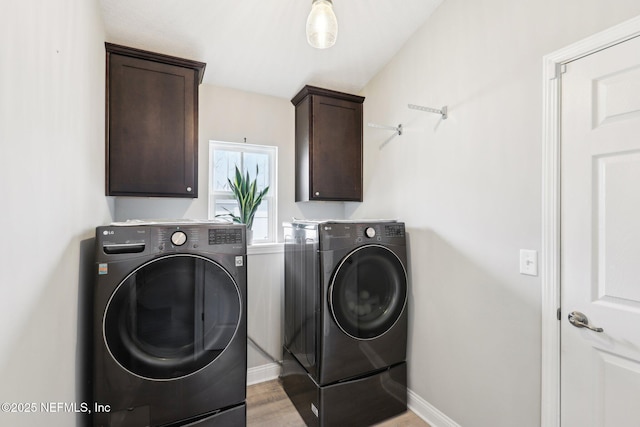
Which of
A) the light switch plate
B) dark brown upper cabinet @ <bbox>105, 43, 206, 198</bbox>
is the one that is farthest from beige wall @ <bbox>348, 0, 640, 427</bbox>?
dark brown upper cabinet @ <bbox>105, 43, 206, 198</bbox>

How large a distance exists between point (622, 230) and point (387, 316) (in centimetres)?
129

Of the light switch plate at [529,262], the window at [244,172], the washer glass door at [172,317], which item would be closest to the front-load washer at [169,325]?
the washer glass door at [172,317]

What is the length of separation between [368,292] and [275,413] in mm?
1076

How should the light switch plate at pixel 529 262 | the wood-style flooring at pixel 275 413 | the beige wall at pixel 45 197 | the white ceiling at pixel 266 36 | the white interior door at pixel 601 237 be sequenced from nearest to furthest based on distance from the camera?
the beige wall at pixel 45 197
the white interior door at pixel 601 237
the light switch plate at pixel 529 262
the white ceiling at pixel 266 36
the wood-style flooring at pixel 275 413

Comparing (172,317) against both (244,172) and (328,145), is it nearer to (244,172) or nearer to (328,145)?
(244,172)

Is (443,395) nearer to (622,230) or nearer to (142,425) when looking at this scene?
(622,230)

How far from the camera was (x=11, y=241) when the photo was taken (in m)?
0.72

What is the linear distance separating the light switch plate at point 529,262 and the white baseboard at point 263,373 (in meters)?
2.01

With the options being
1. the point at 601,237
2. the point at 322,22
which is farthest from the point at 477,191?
the point at 322,22

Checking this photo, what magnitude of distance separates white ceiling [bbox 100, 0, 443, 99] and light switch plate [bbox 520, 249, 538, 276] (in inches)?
65.6

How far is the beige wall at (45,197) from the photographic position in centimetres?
71

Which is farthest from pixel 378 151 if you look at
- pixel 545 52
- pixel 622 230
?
pixel 622 230

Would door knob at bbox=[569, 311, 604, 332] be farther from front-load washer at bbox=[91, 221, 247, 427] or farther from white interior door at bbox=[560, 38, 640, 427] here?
front-load washer at bbox=[91, 221, 247, 427]

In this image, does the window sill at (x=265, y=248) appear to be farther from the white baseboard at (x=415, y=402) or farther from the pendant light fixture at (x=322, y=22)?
the pendant light fixture at (x=322, y=22)
